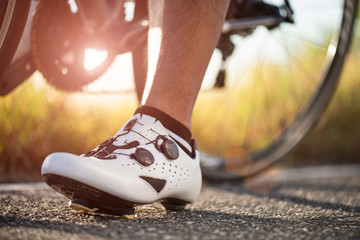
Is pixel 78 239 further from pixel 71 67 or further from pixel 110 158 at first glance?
pixel 71 67

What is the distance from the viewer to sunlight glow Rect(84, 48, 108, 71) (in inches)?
52.2

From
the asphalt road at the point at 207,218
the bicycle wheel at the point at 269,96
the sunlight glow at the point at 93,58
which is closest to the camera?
the asphalt road at the point at 207,218

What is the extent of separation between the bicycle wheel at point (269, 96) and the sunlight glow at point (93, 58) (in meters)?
0.49

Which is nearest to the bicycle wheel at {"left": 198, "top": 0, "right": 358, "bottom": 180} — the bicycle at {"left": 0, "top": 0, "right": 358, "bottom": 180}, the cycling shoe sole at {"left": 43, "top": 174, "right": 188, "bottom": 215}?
the bicycle at {"left": 0, "top": 0, "right": 358, "bottom": 180}

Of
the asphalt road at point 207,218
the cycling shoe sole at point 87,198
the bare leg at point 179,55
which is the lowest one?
the asphalt road at point 207,218

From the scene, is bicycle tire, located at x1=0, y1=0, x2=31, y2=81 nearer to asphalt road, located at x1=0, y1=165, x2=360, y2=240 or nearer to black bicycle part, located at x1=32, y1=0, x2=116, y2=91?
black bicycle part, located at x1=32, y1=0, x2=116, y2=91

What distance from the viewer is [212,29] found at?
100cm

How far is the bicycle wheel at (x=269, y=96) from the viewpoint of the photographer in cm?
177

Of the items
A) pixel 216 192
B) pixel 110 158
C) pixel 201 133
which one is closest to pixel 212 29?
pixel 110 158

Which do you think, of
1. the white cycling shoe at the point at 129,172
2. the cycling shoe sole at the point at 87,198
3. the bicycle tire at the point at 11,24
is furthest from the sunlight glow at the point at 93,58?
the cycling shoe sole at the point at 87,198

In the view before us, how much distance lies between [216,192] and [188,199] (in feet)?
1.70

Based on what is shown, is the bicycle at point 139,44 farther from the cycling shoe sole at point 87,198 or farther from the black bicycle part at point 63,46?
the cycling shoe sole at point 87,198

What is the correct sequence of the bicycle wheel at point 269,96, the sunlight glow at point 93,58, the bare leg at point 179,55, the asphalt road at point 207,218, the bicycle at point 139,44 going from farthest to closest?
the bicycle wheel at point 269,96, the sunlight glow at point 93,58, the bicycle at point 139,44, the bare leg at point 179,55, the asphalt road at point 207,218

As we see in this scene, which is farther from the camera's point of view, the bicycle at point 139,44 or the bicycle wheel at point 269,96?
the bicycle wheel at point 269,96
